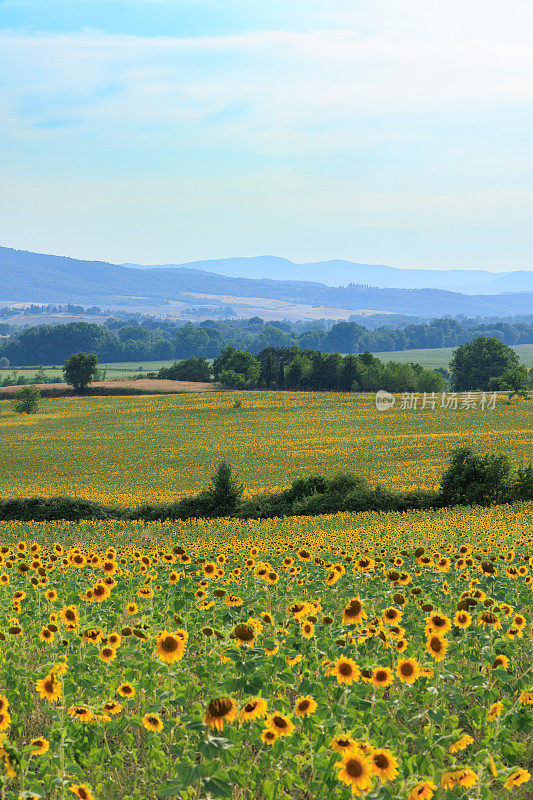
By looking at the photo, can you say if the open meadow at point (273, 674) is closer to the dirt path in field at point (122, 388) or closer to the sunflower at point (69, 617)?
the sunflower at point (69, 617)

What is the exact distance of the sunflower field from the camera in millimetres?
4453

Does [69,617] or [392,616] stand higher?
[392,616]

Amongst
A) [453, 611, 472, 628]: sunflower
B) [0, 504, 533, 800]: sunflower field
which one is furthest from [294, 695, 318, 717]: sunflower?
[453, 611, 472, 628]: sunflower

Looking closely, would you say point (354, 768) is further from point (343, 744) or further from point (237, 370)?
point (237, 370)

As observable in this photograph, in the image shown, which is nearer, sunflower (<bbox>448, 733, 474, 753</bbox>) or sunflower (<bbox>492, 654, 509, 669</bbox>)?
sunflower (<bbox>448, 733, 474, 753</bbox>)

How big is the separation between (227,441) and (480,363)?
8571 cm

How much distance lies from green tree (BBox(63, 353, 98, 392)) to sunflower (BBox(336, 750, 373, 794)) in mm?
116554

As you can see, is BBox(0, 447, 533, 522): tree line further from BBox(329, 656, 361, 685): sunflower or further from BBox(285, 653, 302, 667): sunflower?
BBox(329, 656, 361, 685): sunflower

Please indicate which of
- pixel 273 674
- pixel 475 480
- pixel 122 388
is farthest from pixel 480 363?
pixel 273 674

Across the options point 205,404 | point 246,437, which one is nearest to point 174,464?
point 246,437

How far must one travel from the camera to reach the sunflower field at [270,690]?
445 centimetres

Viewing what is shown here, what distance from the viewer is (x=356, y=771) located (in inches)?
151

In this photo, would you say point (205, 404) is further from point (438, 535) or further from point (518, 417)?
point (438, 535)

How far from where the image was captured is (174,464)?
60.1 m
